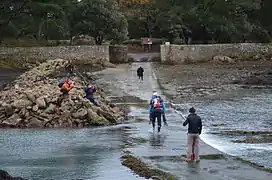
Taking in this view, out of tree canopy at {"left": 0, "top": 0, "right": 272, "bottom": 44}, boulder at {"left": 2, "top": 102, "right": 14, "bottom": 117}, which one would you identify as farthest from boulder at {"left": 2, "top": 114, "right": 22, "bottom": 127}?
tree canopy at {"left": 0, "top": 0, "right": 272, "bottom": 44}

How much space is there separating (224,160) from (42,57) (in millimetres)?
56385

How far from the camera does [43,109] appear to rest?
28109mm

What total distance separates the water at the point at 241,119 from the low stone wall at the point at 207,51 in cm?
2667

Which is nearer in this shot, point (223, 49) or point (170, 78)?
point (170, 78)

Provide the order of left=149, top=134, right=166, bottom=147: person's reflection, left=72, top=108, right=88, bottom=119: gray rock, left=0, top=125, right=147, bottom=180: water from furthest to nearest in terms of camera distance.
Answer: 1. left=72, top=108, right=88, bottom=119: gray rock
2. left=149, top=134, right=166, bottom=147: person's reflection
3. left=0, top=125, right=147, bottom=180: water

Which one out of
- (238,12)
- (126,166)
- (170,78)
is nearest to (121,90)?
(170,78)

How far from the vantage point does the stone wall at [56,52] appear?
7225 centimetres

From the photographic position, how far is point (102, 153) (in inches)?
746

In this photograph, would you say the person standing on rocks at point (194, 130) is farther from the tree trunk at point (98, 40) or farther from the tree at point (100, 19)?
the tree trunk at point (98, 40)

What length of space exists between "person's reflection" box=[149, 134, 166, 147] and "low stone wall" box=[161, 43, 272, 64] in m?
51.3

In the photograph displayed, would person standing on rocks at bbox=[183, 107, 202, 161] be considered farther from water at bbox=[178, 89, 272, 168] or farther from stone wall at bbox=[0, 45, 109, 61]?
stone wall at bbox=[0, 45, 109, 61]

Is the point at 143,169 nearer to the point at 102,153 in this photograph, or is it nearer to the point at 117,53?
the point at 102,153

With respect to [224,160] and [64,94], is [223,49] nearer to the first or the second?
[64,94]

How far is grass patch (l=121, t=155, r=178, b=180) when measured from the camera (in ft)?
49.3
